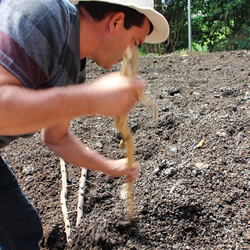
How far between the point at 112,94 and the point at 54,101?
0.17 metres

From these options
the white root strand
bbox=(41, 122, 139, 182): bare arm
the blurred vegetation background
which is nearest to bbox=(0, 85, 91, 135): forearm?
bbox=(41, 122, 139, 182): bare arm

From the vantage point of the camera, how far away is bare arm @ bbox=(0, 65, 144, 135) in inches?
31.7

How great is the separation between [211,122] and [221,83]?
1.21 m

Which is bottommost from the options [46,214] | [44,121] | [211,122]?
[46,214]

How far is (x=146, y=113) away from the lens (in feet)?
9.85

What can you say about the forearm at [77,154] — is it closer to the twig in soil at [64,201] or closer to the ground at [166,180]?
the ground at [166,180]

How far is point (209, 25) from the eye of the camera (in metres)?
9.49

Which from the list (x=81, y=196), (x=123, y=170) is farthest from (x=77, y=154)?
(x=81, y=196)

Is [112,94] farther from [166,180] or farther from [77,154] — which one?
[166,180]

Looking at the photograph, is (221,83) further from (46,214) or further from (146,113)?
(46,214)

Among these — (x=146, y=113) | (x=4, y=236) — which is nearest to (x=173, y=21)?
(x=146, y=113)

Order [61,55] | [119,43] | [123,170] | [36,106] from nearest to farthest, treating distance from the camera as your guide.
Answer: [36,106]
[61,55]
[119,43]
[123,170]

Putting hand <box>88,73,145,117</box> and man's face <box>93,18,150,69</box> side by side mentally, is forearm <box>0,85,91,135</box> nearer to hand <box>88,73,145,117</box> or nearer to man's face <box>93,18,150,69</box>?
hand <box>88,73,145,117</box>

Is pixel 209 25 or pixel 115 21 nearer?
pixel 115 21
